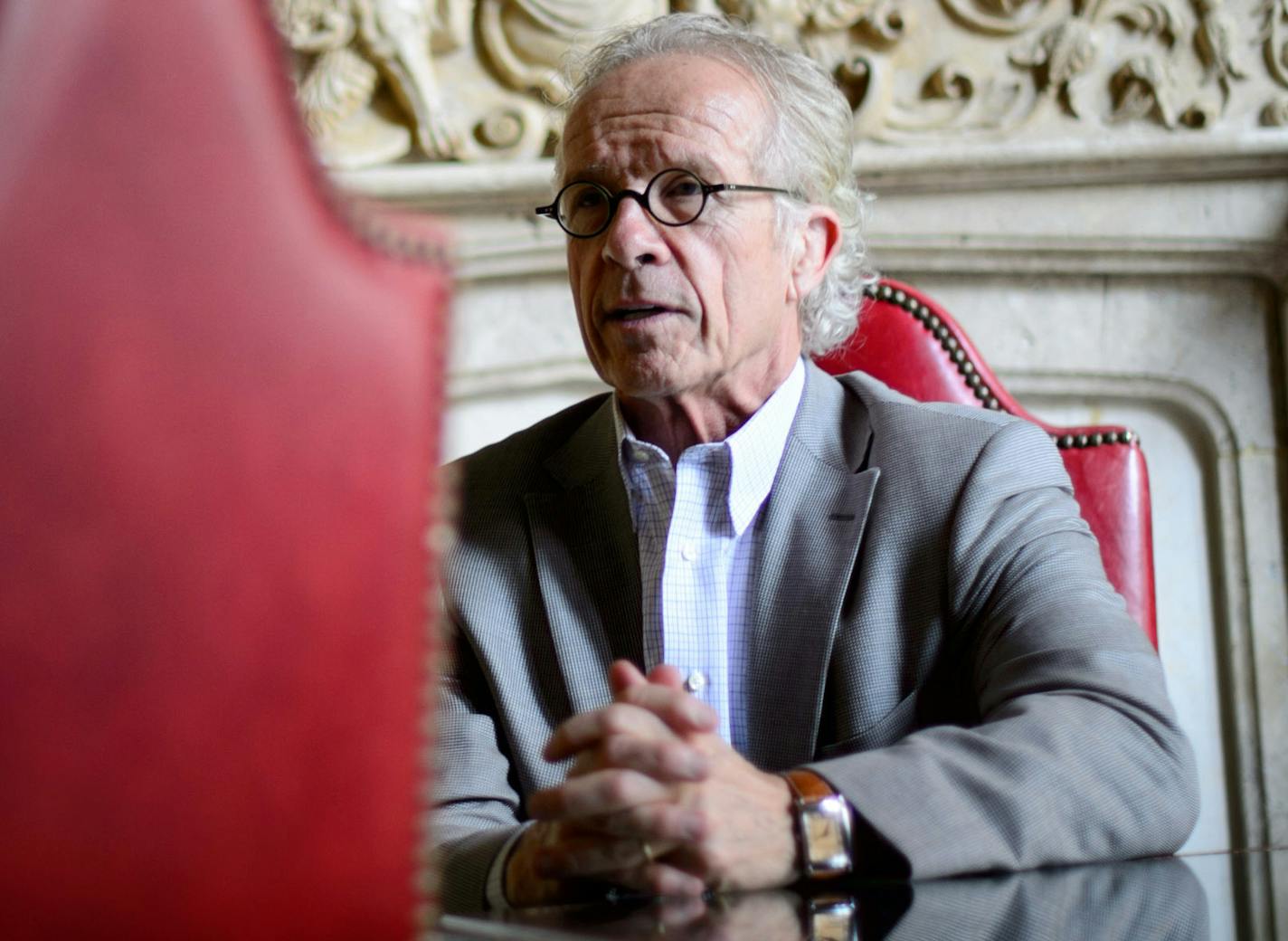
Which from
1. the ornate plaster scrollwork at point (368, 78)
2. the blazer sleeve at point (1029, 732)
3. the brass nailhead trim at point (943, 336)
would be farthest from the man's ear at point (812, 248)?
the ornate plaster scrollwork at point (368, 78)

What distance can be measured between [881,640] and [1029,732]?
26cm

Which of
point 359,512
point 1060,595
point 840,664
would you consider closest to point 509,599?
point 840,664

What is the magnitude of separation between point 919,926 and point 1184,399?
6.40 ft

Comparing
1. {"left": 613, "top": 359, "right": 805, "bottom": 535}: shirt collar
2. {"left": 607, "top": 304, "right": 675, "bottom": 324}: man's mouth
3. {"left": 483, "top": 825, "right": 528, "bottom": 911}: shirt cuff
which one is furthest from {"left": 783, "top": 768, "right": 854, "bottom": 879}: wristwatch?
{"left": 607, "top": 304, "right": 675, "bottom": 324}: man's mouth

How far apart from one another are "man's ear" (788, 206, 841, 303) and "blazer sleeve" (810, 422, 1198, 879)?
345mm

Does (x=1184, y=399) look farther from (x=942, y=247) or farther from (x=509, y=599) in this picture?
(x=509, y=599)

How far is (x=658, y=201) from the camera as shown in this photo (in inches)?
58.4

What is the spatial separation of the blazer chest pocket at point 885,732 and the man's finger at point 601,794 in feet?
1.27

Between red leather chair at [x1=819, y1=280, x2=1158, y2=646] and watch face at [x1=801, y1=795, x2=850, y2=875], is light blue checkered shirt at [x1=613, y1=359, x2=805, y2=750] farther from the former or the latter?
watch face at [x1=801, y1=795, x2=850, y2=875]

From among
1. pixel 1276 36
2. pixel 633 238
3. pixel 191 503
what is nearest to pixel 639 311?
pixel 633 238

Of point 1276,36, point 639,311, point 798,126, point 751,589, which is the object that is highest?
point 1276,36

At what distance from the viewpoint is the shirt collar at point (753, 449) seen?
4.68 feet

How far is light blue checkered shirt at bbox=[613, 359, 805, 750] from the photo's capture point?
1345 mm

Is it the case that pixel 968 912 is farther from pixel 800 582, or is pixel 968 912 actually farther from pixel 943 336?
pixel 943 336
